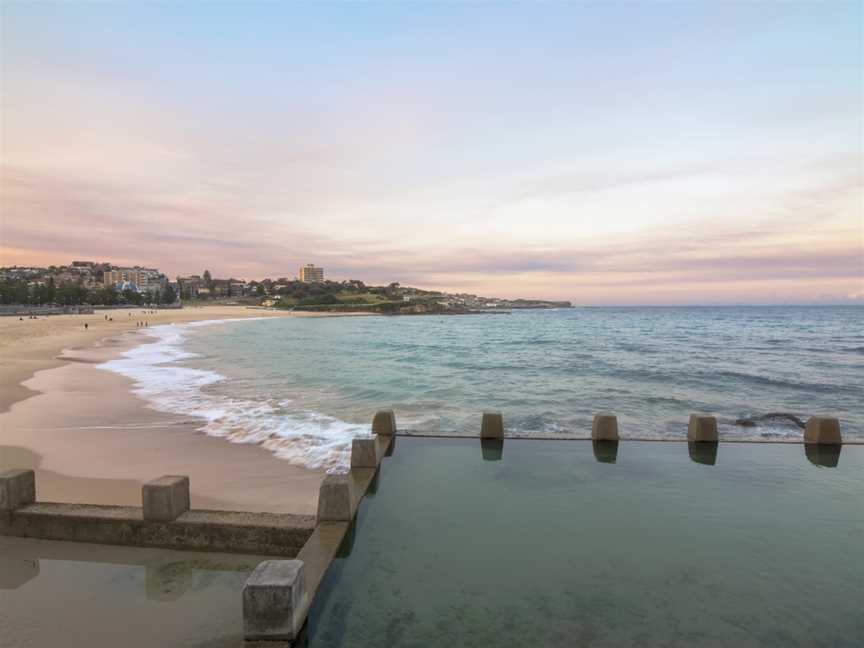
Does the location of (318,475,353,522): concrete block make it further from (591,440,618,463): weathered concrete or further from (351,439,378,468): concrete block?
(591,440,618,463): weathered concrete

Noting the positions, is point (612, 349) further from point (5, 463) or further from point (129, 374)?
point (5, 463)

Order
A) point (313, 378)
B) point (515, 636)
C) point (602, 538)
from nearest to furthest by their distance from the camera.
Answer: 1. point (515, 636)
2. point (602, 538)
3. point (313, 378)

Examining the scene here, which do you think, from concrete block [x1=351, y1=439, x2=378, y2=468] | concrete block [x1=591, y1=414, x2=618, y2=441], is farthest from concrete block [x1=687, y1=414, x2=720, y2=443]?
concrete block [x1=351, y1=439, x2=378, y2=468]

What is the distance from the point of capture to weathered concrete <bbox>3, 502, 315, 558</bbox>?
5.95m

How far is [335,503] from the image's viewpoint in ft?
20.2

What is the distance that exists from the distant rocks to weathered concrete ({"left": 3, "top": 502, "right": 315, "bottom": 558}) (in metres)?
15.0

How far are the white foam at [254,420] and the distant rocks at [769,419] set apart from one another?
11877mm

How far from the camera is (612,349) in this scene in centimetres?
4338

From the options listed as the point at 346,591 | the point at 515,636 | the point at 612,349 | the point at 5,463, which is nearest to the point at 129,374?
the point at 5,463

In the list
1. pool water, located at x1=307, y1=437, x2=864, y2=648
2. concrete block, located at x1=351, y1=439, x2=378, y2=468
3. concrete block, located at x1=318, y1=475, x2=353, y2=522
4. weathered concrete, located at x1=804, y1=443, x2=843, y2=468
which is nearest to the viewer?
pool water, located at x1=307, y1=437, x2=864, y2=648

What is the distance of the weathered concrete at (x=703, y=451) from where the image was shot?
9.59m

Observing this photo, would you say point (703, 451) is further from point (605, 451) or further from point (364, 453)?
point (364, 453)

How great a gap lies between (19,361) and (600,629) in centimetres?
3098

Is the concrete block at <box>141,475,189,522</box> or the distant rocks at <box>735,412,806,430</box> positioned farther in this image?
the distant rocks at <box>735,412,806,430</box>
